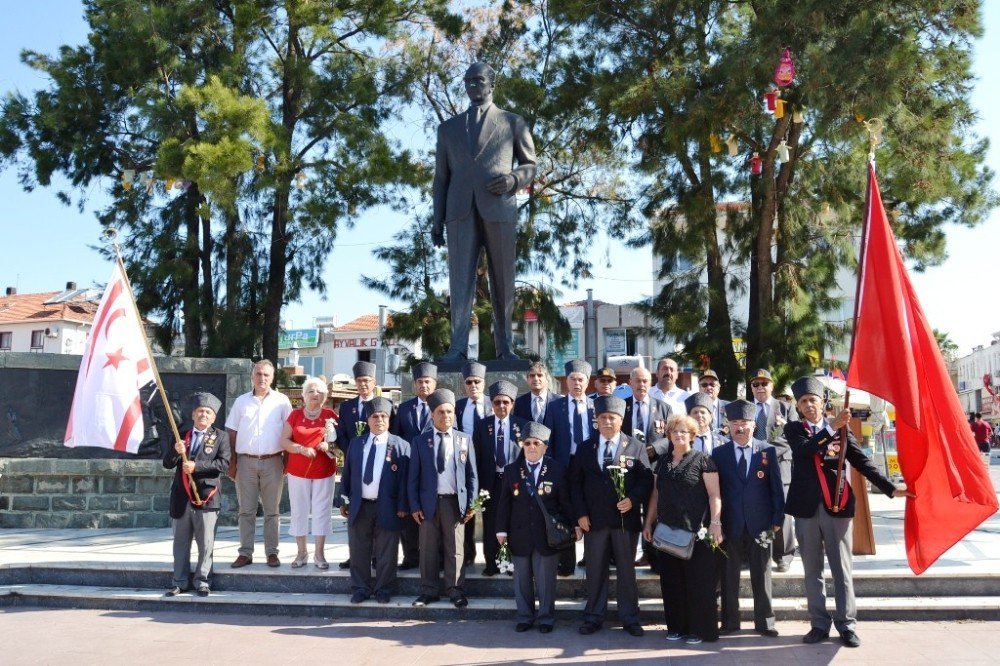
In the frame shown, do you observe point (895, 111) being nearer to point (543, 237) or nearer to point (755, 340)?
point (755, 340)

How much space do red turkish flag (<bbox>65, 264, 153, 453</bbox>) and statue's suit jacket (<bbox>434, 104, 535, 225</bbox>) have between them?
9.44ft

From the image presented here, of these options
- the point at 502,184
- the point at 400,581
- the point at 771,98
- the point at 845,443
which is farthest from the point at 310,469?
the point at 771,98

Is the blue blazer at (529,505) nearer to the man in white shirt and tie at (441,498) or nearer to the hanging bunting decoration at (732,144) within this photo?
the man in white shirt and tie at (441,498)

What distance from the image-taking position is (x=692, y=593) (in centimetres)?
546

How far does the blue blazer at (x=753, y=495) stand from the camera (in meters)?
5.51

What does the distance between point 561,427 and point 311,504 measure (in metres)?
2.09

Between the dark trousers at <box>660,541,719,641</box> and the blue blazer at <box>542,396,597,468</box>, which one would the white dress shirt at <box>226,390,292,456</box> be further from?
the dark trousers at <box>660,541,719,641</box>

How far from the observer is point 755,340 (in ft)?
43.9

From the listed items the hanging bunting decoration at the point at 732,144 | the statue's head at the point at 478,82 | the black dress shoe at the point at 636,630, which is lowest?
the black dress shoe at the point at 636,630

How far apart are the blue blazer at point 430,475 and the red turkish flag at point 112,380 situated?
2.11 m

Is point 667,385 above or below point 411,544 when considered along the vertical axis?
above

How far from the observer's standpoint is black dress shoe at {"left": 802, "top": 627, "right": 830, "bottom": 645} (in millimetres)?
5258

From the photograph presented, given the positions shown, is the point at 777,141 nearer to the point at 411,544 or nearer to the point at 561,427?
the point at 561,427

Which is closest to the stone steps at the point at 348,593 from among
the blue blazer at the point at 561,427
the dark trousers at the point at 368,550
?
the dark trousers at the point at 368,550
